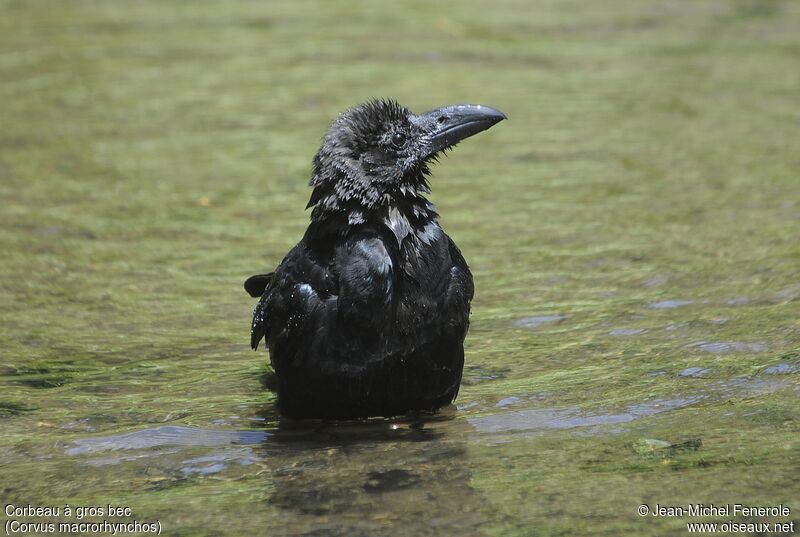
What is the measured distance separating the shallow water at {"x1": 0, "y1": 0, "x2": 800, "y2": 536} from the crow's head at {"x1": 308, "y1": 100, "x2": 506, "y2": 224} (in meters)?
1.03

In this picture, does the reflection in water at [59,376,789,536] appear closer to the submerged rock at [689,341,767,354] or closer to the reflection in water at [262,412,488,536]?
the reflection in water at [262,412,488,536]

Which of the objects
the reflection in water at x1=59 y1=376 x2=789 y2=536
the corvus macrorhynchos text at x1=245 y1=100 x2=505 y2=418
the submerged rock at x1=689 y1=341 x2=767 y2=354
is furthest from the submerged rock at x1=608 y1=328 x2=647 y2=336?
the corvus macrorhynchos text at x1=245 y1=100 x2=505 y2=418

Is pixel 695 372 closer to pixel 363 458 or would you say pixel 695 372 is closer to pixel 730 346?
pixel 730 346

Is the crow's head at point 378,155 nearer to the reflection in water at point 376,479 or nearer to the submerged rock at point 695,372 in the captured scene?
the reflection in water at point 376,479

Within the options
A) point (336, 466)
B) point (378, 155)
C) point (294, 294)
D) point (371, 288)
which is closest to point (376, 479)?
point (336, 466)

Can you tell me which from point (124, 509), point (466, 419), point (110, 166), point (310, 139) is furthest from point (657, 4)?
point (124, 509)

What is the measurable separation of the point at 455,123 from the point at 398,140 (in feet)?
1.09

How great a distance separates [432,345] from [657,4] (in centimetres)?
1115

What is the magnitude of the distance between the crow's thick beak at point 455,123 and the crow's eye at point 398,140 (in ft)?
0.51

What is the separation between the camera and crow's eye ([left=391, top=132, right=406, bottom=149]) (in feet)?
18.0

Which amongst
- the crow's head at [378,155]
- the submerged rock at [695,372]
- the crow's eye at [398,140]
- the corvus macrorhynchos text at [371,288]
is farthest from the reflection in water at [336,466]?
the crow's eye at [398,140]

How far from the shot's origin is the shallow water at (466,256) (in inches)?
182

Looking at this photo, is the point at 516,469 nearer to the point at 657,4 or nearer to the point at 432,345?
the point at 432,345

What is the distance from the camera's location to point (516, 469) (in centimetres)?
468
